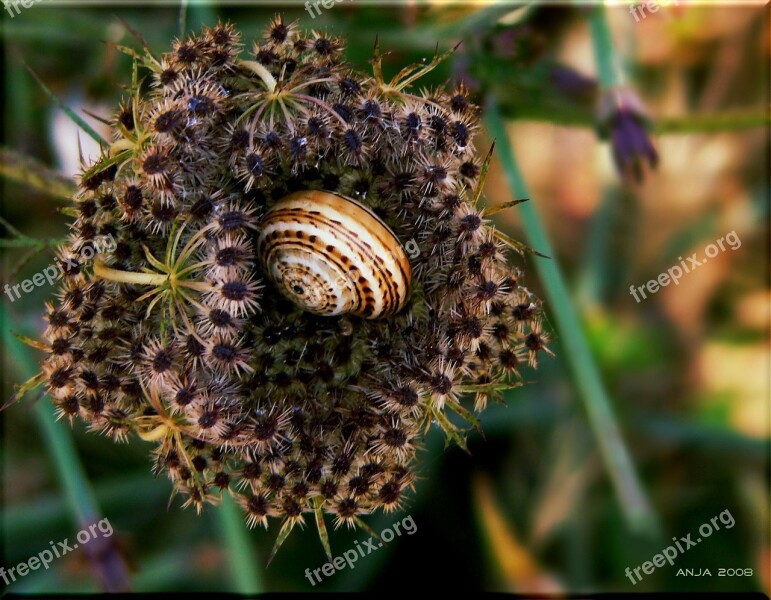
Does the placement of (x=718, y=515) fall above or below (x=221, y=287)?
below

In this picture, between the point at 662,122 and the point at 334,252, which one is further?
the point at 662,122

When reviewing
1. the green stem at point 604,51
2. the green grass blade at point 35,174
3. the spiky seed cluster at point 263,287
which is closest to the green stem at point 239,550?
the spiky seed cluster at point 263,287

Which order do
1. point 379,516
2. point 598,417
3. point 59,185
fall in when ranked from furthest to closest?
1. point 379,516
2. point 598,417
3. point 59,185

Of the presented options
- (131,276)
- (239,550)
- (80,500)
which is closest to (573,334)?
(239,550)

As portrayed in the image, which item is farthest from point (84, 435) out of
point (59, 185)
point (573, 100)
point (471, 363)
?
point (573, 100)

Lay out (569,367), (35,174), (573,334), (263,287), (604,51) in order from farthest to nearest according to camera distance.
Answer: (569,367) < (573,334) < (604,51) < (35,174) < (263,287)

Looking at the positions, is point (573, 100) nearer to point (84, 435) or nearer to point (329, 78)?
point (329, 78)

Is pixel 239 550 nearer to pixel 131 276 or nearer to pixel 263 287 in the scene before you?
pixel 263 287
